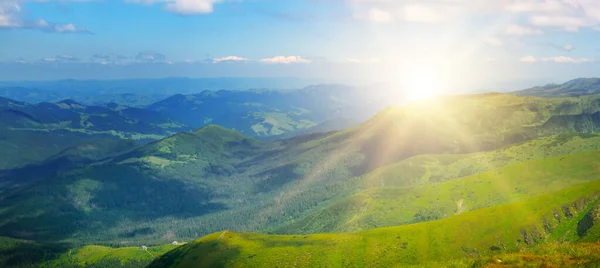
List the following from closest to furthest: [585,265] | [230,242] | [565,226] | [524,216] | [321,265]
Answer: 1. [585,265]
2. [565,226]
3. [524,216]
4. [321,265]
5. [230,242]

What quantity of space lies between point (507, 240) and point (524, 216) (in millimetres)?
15338

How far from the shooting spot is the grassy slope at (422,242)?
129 meters

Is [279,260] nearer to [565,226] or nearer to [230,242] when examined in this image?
[230,242]

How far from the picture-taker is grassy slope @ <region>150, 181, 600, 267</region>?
422 ft

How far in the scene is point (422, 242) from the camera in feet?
467

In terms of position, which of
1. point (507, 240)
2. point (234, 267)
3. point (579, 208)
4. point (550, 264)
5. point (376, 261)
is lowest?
point (234, 267)

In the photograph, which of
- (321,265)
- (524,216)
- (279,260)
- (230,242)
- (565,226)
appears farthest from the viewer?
(230,242)

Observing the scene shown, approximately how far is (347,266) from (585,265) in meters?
92.9

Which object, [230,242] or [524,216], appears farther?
[230,242]

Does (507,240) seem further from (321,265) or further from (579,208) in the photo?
(321,265)

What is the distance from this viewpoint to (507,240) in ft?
418

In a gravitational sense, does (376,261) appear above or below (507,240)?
below

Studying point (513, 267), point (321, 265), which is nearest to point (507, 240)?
point (321, 265)

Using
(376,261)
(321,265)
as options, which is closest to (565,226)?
(376,261)
